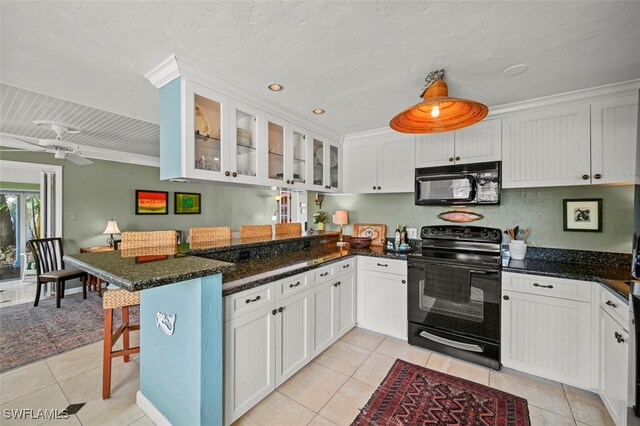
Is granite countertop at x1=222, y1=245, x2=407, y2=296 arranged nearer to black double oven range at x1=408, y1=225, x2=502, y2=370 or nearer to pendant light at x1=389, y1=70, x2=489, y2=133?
black double oven range at x1=408, y1=225, x2=502, y2=370

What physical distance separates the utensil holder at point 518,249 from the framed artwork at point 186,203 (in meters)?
6.05

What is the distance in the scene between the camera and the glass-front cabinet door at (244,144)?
2131mm

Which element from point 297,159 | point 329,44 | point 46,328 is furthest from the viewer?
point 46,328

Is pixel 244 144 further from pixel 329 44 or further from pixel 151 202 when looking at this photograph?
pixel 151 202

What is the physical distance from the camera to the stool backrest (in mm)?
3971

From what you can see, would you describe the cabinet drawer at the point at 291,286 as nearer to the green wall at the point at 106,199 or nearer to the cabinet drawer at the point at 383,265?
the cabinet drawer at the point at 383,265

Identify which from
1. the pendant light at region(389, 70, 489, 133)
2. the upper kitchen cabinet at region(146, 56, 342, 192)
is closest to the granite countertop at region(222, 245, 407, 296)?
the upper kitchen cabinet at region(146, 56, 342, 192)

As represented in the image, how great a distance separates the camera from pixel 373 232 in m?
3.47

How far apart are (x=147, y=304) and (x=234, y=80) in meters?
1.73

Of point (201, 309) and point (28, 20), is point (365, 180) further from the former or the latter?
point (28, 20)

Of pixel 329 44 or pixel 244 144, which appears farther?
pixel 244 144

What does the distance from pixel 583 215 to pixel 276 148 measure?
2951 millimetres

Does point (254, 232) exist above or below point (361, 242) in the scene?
above

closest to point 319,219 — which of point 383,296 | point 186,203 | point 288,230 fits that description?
point 288,230
